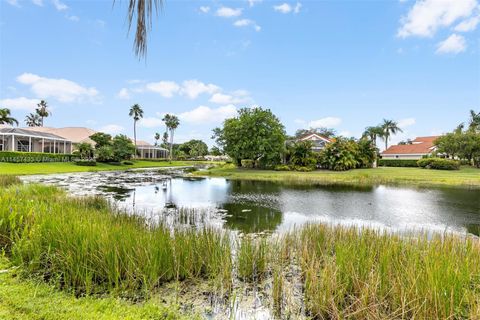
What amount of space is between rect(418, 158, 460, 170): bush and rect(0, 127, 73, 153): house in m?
59.5

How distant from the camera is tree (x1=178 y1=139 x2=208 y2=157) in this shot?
9046 cm

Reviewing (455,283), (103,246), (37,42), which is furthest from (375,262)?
(37,42)

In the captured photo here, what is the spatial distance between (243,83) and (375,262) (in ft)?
123

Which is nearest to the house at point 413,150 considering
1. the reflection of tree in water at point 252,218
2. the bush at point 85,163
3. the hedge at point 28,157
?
the reflection of tree in water at point 252,218

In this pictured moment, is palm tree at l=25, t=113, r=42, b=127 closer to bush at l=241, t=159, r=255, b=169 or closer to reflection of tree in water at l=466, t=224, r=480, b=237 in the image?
bush at l=241, t=159, r=255, b=169

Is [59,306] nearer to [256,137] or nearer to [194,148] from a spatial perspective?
[256,137]

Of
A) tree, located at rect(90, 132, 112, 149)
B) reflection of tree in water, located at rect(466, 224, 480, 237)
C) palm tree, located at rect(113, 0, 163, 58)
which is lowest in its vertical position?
reflection of tree in water, located at rect(466, 224, 480, 237)

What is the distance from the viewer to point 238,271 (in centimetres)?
A: 497

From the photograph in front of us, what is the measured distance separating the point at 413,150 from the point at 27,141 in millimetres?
71101

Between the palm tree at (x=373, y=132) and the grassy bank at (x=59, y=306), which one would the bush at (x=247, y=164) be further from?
the grassy bank at (x=59, y=306)

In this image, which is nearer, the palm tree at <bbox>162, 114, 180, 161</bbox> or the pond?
the pond

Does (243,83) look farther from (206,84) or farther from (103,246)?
(103,246)

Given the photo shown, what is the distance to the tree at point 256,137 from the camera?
37.8 m

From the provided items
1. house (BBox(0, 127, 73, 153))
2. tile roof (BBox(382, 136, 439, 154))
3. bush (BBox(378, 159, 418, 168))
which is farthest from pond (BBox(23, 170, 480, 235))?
tile roof (BBox(382, 136, 439, 154))
